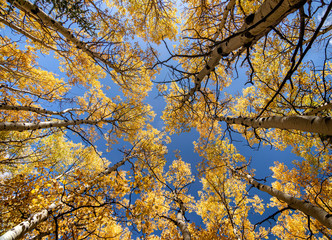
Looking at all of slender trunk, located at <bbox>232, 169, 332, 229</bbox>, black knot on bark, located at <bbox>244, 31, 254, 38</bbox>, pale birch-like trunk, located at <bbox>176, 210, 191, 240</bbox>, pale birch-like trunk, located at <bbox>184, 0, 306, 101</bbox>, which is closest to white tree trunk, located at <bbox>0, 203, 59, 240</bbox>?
pale birch-like trunk, located at <bbox>176, 210, 191, 240</bbox>

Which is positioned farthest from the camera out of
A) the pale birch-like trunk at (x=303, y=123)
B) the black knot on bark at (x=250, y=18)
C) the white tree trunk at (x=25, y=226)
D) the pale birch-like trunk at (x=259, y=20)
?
the white tree trunk at (x=25, y=226)

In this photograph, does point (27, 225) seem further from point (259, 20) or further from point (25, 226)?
point (259, 20)

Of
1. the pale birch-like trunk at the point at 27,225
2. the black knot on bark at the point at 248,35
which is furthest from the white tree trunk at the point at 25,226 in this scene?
the black knot on bark at the point at 248,35

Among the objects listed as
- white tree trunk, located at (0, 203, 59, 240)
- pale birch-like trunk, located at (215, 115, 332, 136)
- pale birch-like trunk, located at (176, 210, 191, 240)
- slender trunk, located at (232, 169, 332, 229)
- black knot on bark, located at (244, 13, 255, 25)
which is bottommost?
white tree trunk, located at (0, 203, 59, 240)

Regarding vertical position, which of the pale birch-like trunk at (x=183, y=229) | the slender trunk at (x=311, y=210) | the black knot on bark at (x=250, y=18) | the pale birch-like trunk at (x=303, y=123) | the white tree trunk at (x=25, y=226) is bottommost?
the white tree trunk at (x=25, y=226)

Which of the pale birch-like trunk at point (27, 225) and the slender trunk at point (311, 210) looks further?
the pale birch-like trunk at point (27, 225)

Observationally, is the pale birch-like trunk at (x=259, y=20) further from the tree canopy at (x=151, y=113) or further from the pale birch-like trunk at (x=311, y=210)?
the pale birch-like trunk at (x=311, y=210)

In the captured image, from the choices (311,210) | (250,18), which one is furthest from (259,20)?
(311,210)

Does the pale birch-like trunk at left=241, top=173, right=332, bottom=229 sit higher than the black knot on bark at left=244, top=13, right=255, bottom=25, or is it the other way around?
the black knot on bark at left=244, top=13, right=255, bottom=25

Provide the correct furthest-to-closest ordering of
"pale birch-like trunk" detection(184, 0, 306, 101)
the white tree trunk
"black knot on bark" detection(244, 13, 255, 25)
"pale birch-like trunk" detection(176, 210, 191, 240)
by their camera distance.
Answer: "pale birch-like trunk" detection(176, 210, 191, 240)
the white tree trunk
"black knot on bark" detection(244, 13, 255, 25)
"pale birch-like trunk" detection(184, 0, 306, 101)

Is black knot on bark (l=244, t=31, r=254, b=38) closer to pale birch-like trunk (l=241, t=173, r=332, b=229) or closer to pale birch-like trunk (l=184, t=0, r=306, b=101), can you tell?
pale birch-like trunk (l=184, t=0, r=306, b=101)

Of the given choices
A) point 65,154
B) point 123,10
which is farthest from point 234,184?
point 65,154

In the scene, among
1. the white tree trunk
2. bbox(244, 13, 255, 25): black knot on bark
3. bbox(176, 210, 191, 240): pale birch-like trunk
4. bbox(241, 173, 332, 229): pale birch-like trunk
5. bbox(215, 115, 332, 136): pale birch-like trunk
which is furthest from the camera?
bbox(176, 210, 191, 240): pale birch-like trunk

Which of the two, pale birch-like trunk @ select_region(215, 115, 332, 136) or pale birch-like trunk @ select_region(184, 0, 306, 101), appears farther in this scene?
pale birch-like trunk @ select_region(215, 115, 332, 136)
